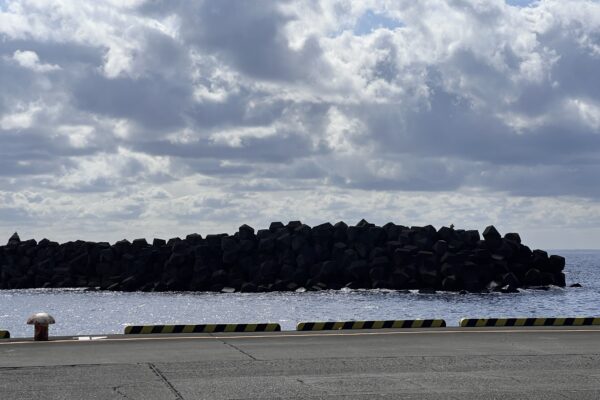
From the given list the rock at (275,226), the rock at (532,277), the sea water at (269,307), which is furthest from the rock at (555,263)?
the rock at (275,226)

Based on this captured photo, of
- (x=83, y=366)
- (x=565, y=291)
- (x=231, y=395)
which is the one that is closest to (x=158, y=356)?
(x=83, y=366)

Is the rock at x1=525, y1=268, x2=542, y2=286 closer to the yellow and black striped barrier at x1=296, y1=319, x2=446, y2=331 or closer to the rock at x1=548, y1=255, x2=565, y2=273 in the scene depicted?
the rock at x1=548, y1=255, x2=565, y2=273

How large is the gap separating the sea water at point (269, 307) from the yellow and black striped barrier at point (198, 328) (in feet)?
104

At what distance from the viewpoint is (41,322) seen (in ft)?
60.1

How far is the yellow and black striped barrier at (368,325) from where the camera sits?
2106 centimetres

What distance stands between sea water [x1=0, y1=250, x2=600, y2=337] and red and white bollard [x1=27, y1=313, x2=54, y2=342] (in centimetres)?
3326

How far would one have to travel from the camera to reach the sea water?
59.8 m

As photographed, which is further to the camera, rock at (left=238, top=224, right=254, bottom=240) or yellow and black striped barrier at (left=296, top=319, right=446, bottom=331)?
rock at (left=238, top=224, right=254, bottom=240)

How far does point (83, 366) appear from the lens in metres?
14.7

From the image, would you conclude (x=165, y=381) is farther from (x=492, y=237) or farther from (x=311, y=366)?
(x=492, y=237)

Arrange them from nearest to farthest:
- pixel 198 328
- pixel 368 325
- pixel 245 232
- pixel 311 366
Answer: pixel 311 366
pixel 198 328
pixel 368 325
pixel 245 232

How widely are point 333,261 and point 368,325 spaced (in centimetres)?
6637

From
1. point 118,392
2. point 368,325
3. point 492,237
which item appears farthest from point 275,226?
point 118,392

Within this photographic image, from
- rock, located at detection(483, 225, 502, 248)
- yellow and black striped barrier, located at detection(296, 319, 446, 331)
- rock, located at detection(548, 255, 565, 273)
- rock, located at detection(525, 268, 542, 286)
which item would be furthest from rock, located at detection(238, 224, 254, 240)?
yellow and black striped barrier, located at detection(296, 319, 446, 331)
